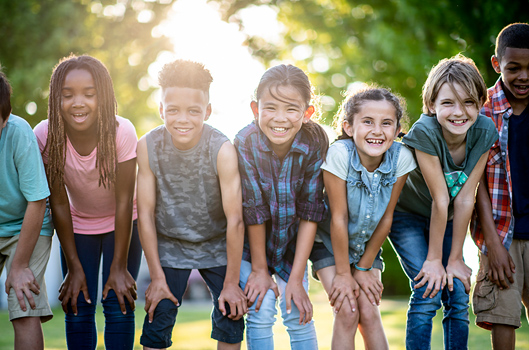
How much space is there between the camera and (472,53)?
30.0 feet

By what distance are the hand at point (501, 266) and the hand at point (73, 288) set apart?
8.77 ft

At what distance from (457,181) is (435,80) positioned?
0.67 m

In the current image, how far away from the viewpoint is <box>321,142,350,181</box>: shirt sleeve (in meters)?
3.26

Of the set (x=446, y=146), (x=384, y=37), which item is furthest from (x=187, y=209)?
(x=384, y=37)

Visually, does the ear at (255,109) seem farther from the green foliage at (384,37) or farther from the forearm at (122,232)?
the green foliage at (384,37)

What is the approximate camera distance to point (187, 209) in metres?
3.32

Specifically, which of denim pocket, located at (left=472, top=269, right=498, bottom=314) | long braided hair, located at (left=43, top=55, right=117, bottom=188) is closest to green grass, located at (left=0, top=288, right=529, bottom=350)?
denim pocket, located at (left=472, top=269, right=498, bottom=314)

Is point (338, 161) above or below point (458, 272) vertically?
above

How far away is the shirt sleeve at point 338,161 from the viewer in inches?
128

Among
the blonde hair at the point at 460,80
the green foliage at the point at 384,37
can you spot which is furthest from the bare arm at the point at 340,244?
the green foliage at the point at 384,37

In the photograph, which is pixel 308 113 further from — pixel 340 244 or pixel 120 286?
pixel 120 286

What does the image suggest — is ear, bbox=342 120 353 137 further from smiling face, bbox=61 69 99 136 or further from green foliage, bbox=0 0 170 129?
green foliage, bbox=0 0 170 129

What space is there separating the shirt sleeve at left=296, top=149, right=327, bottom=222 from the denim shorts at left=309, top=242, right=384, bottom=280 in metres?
0.26

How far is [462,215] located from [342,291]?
3.01 feet
